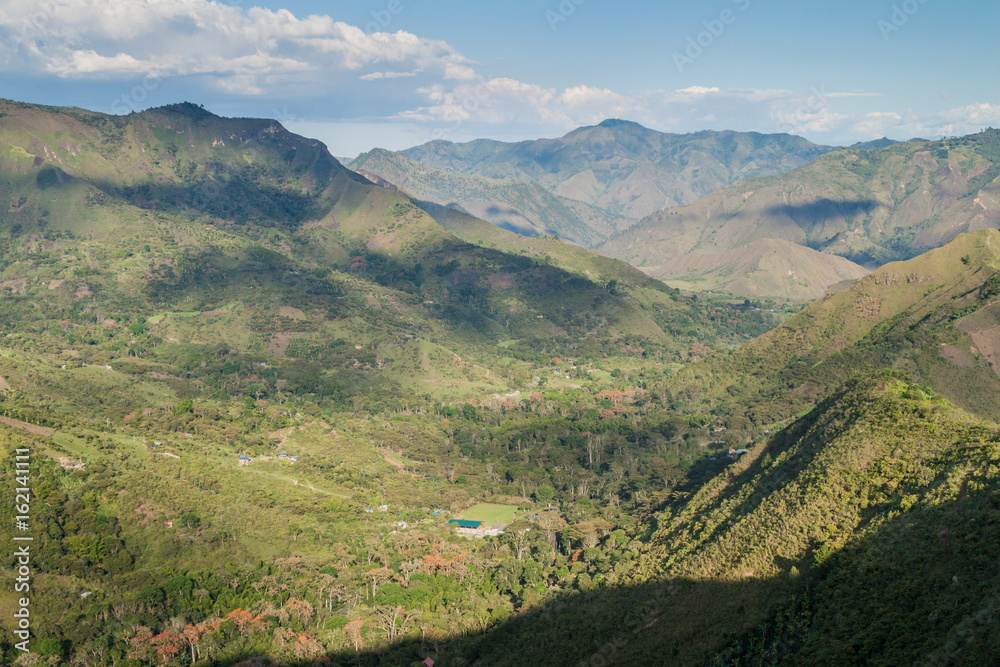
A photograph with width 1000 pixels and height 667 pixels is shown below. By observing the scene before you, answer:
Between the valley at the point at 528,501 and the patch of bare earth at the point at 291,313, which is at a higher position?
the patch of bare earth at the point at 291,313

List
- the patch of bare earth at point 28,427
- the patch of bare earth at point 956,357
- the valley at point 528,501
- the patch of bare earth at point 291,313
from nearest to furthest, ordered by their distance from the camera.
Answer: the valley at point 528,501 → the patch of bare earth at point 28,427 → the patch of bare earth at point 956,357 → the patch of bare earth at point 291,313

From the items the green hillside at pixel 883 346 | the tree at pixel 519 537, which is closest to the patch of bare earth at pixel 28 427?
the tree at pixel 519 537

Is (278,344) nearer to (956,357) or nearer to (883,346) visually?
(883,346)

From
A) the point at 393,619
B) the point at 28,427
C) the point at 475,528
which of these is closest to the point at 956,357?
the point at 475,528

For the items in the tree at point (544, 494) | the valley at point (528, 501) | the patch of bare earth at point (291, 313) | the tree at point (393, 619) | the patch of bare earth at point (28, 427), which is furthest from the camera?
the patch of bare earth at point (291, 313)

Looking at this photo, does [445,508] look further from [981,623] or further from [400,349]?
[400,349]

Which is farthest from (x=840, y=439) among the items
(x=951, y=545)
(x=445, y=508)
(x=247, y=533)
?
(x=247, y=533)

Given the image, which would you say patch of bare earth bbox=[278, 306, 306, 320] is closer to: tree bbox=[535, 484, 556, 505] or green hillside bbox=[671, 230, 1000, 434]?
green hillside bbox=[671, 230, 1000, 434]

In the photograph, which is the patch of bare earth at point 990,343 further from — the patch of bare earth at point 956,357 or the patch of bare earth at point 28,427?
the patch of bare earth at point 28,427

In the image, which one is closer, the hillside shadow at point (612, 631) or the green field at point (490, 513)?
the hillside shadow at point (612, 631)
